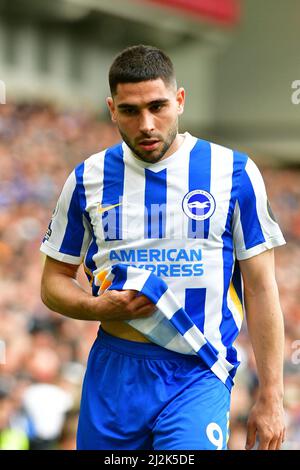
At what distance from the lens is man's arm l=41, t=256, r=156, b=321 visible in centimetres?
239

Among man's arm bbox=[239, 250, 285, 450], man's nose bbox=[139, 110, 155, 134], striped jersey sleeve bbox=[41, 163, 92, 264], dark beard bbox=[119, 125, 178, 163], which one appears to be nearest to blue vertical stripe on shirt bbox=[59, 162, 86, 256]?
striped jersey sleeve bbox=[41, 163, 92, 264]

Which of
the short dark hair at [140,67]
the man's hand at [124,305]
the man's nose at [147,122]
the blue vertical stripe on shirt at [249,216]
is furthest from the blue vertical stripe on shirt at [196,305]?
the short dark hair at [140,67]

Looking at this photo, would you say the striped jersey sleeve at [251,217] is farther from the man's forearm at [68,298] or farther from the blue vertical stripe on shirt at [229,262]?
the man's forearm at [68,298]

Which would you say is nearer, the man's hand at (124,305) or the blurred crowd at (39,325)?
the man's hand at (124,305)

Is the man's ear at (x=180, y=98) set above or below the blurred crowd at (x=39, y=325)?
above

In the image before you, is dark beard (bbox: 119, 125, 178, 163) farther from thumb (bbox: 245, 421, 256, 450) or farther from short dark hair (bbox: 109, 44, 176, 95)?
thumb (bbox: 245, 421, 256, 450)

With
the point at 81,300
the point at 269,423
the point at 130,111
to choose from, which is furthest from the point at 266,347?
the point at 130,111

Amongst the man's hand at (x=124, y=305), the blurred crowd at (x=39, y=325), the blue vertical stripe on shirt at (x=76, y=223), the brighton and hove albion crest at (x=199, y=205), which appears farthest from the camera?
the blurred crowd at (x=39, y=325)

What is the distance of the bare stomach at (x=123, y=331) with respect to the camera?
8.26 feet

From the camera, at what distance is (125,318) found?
2.47 m

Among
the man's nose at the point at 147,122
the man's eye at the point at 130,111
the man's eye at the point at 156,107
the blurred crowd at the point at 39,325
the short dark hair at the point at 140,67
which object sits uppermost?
the short dark hair at the point at 140,67

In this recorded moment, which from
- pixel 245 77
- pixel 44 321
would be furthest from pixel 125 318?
pixel 245 77

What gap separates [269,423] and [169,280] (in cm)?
52

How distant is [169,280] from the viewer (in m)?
2.46
